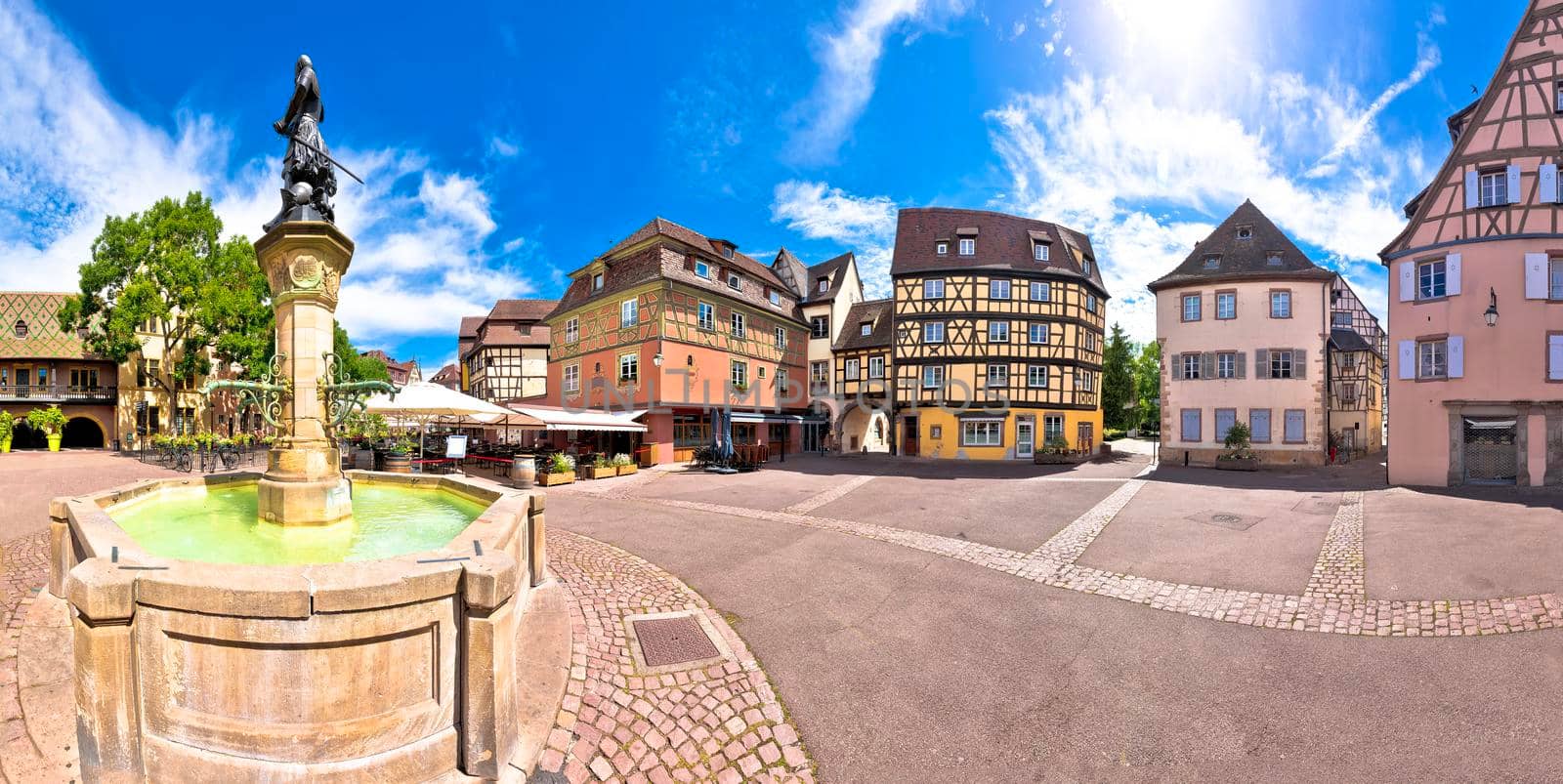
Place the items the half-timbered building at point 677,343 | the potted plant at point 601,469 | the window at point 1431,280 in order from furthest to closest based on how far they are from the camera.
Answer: the half-timbered building at point 677,343 < the potted plant at point 601,469 < the window at point 1431,280

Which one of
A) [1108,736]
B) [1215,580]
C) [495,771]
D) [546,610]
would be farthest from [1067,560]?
[495,771]

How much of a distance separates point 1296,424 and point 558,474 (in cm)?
2792

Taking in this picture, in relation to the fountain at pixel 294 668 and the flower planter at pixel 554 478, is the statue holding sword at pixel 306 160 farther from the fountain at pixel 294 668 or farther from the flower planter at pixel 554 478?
the flower planter at pixel 554 478

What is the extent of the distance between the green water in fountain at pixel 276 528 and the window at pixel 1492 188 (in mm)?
25667

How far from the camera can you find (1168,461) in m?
25.0

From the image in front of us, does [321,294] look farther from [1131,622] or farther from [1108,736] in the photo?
[1131,622]

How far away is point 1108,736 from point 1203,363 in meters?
26.2

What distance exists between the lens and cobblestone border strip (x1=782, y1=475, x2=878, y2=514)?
1301cm

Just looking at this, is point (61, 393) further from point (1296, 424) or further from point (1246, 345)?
point (1296, 424)

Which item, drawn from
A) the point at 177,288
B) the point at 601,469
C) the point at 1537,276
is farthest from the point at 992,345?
the point at 177,288

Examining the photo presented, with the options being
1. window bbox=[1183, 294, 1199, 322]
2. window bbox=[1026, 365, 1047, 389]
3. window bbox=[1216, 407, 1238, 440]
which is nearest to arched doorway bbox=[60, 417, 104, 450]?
window bbox=[1026, 365, 1047, 389]

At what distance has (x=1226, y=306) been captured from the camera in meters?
24.7

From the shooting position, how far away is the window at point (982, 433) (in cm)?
2748

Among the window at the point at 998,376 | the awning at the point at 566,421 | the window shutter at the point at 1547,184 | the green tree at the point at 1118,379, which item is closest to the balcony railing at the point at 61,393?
the awning at the point at 566,421
